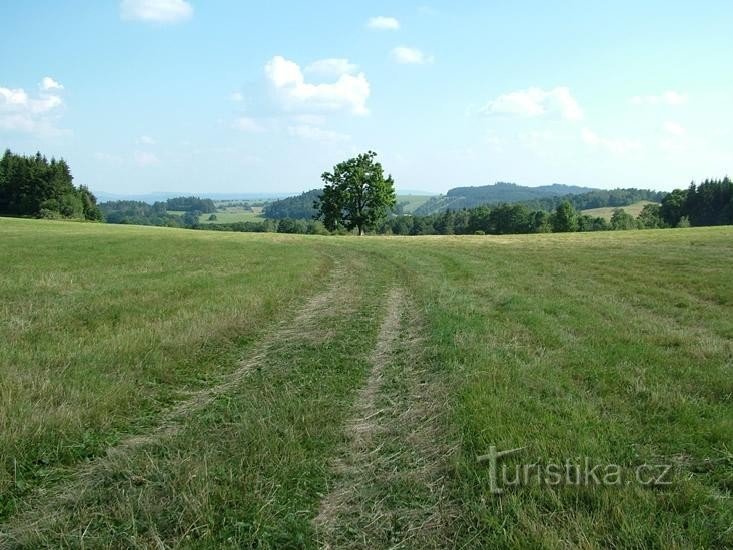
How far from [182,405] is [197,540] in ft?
10.1

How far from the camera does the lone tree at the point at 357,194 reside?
226 feet

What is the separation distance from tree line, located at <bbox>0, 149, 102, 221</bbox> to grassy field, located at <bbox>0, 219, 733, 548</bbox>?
10351 centimetres

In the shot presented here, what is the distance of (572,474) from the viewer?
428cm

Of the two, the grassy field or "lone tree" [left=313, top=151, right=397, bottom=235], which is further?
"lone tree" [left=313, top=151, right=397, bottom=235]

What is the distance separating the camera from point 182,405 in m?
6.38

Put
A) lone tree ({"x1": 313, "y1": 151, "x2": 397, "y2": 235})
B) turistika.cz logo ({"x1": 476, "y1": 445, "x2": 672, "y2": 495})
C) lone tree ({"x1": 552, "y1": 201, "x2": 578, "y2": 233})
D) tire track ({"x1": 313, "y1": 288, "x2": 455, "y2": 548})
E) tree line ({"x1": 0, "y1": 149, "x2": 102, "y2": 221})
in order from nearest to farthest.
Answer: tire track ({"x1": 313, "y1": 288, "x2": 455, "y2": 548}) < turistika.cz logo ({"x1": 476, "y1": 445, "x2": 672, "y2": 495}) < lone tree ({"x1": 313, "y1": 151, "x2": 397, "y2": 235}) < tree line ({"x1": 0, "y1": 149, "x2": 102, "y2": 221}) < lone tree ({"x1": 552, "y1": 201, "x2": 578, "y2": 233})

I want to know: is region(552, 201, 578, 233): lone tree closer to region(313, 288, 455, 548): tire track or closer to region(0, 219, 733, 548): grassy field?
region(0, 219, 733, 548): grassy field

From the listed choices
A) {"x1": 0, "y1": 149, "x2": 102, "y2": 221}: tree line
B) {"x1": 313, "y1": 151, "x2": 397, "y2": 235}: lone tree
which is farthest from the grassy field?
{"x1": 0, "y1": 149, "x2": 102, "y2": 221}: tree line

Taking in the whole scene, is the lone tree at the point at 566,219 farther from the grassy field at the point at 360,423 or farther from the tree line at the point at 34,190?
the tree line at the point at 34,190

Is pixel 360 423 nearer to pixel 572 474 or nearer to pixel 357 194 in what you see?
pixel 572 474

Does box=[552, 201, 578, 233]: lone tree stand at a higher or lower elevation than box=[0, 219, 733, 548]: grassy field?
higher

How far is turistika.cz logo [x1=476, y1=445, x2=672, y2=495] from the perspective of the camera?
414 cm

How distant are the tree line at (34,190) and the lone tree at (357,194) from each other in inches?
2442

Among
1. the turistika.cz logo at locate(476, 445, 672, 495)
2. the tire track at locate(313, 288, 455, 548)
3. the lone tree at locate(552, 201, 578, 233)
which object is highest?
the lone tree at locate(552, 201, 578, 233)
